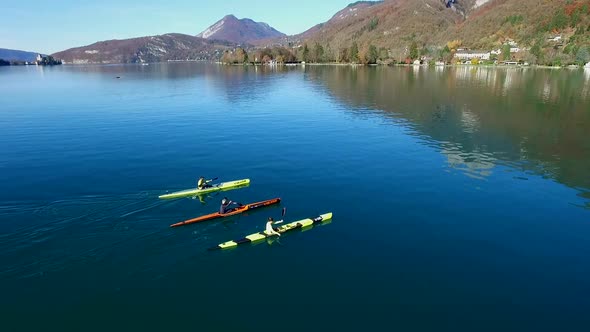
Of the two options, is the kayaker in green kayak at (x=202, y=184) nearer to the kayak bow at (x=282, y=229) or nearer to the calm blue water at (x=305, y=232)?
the calm blue water at (x=305, y=232)

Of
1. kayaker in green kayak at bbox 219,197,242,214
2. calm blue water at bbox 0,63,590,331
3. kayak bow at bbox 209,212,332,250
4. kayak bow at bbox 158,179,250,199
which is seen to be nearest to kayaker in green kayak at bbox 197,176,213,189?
kayak bow at bbox 158,179,250,199

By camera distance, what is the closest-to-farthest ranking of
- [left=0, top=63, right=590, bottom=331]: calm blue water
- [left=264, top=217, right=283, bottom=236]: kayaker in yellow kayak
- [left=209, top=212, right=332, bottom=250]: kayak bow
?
[left=0, top=63, right=590, bottom=331]: calm blue water < [left=209, top=212, right=332, bottom=250]: kayak bow < [left=264, top=217, right=283, bottom=236]: kayaker in yellow kayak

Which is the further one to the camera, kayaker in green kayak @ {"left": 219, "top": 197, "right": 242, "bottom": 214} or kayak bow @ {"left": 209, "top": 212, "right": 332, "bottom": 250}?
kayaker in green kayak @ {"left": 219, "top": 197, "right": 242, "bottom": 214}

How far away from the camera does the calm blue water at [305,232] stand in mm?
24312

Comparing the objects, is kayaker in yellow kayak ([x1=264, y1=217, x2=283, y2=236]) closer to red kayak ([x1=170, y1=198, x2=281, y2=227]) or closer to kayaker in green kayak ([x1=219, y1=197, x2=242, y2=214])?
red kayak ([x1=170, y1=198, x2=281, y2=227])

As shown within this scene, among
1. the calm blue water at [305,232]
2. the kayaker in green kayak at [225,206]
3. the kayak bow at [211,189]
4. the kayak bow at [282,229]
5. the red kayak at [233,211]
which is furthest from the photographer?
the kayak bow at [211,189]

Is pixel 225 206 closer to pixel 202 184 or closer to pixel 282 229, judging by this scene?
pixel 282 229

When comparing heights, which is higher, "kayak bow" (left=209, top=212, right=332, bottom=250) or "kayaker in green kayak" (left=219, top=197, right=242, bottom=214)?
"kayaker in green kayak" (left=219, top=197, right=242, bottom=214)

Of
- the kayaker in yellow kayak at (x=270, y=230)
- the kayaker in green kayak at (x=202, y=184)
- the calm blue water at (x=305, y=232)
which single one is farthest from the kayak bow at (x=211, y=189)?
the kayaker in yellow kayak at (x=270, y=230)

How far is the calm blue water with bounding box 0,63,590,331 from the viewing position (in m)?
24.3

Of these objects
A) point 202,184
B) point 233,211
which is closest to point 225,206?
point 233,211

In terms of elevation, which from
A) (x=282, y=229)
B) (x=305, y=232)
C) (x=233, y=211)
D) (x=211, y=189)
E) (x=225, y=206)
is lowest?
(x=305, y=232)

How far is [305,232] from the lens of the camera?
34.2m

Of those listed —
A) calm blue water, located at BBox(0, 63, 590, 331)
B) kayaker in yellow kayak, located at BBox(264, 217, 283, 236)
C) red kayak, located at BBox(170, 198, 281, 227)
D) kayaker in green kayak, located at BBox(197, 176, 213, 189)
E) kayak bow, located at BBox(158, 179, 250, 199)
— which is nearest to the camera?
calm blue water, located at BBox(0, 63, 590, 331)
